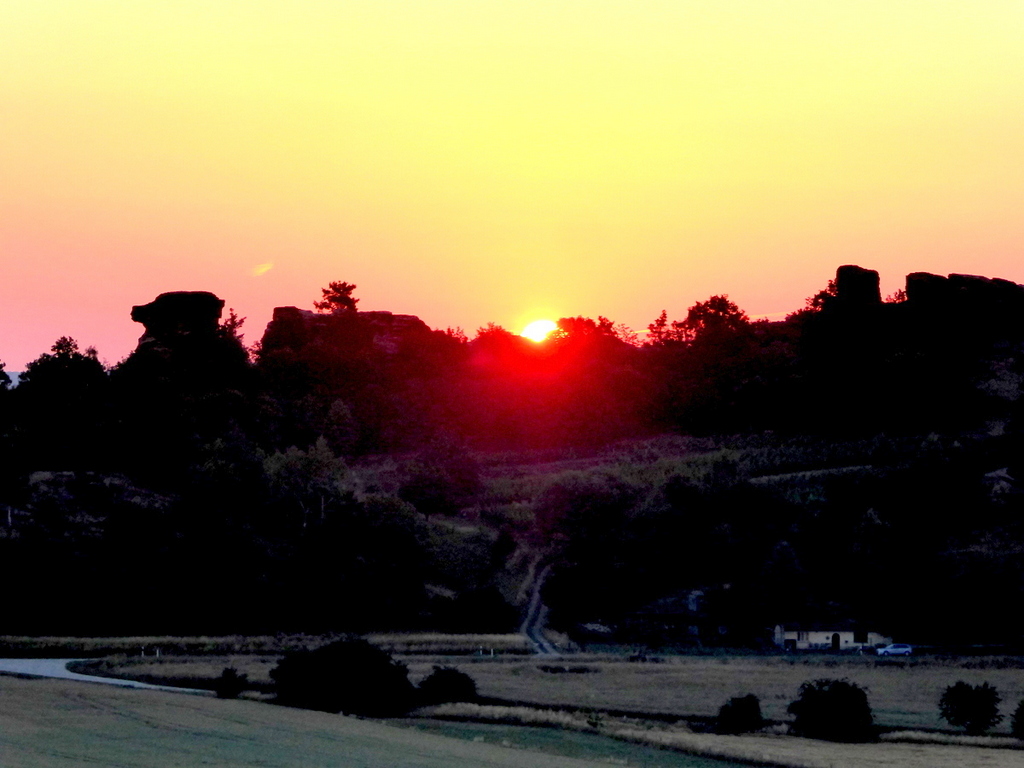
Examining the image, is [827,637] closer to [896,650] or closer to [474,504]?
[896,650]

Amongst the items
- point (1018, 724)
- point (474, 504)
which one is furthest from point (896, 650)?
point (474, 504)

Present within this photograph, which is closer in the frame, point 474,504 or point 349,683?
point 349,683

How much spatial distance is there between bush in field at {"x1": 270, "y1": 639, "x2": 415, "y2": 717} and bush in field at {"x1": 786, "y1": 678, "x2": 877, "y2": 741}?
1302 cm

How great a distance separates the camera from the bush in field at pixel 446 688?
51062 mm

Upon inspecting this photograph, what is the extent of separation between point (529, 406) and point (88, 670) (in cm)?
10641

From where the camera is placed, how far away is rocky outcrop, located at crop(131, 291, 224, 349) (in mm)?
133500

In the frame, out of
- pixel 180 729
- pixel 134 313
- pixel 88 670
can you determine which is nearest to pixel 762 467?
pixel 134 313

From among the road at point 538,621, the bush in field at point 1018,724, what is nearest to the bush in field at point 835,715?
the bush in field at point 1018,724

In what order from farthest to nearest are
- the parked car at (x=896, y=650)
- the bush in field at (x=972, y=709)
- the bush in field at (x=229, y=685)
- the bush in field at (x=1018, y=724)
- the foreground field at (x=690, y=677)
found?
1. the parked car at (x=896, y=650)
2. the foreground field at (x=690, y=677)
3. the bush in field at (x=229, y=685)
4. the bush in field at (x=972, y=709)
5. the bush in field at (x=1018, y=724)

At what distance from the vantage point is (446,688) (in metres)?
51.7

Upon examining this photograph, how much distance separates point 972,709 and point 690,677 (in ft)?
59.6

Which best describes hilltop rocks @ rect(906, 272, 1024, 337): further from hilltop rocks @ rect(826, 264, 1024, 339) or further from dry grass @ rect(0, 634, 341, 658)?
dry grass @ rect(0, 634, 341, 658)

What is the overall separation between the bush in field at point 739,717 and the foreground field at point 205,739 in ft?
20.3

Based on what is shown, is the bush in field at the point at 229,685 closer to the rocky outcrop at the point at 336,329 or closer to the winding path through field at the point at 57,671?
the winding path through field at the point at 57,671
